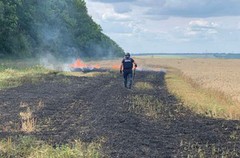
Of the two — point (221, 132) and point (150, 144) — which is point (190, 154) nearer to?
point (150, 144)

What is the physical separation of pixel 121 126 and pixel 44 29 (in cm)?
6058

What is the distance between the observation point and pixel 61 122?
570 inches

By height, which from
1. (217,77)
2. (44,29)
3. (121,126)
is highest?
(44,29)

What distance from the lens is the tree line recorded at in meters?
57.6

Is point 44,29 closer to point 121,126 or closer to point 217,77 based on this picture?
point 217,77

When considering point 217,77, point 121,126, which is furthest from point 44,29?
point 121,126

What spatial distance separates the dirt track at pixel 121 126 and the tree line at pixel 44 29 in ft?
119

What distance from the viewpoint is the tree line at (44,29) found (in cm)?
5756

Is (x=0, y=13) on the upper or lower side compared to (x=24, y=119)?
upper

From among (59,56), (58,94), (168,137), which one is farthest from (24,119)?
(59,56)

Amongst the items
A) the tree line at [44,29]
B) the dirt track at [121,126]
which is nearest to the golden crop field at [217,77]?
the dirt track at [121,126]

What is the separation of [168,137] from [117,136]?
132 cm

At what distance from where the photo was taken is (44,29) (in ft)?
238

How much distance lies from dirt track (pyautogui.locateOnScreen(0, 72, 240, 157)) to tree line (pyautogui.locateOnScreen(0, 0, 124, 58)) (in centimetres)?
3627
